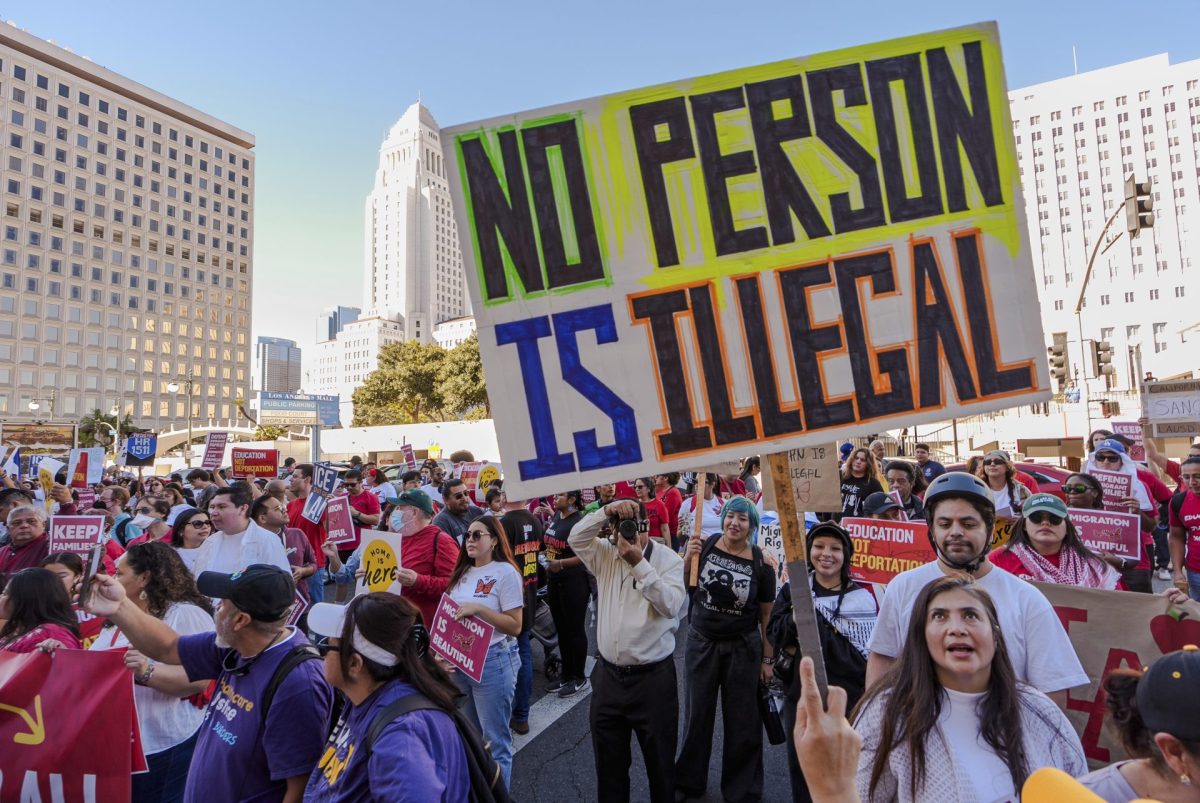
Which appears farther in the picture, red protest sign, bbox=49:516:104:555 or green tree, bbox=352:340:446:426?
green tree, bbox=352:340:446:426

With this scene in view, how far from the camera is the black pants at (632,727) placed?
419 centimetres

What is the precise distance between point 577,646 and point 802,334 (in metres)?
5.19

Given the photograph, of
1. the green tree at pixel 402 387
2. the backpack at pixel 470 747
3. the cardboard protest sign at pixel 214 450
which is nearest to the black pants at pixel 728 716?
the backpack at pixel 470 747

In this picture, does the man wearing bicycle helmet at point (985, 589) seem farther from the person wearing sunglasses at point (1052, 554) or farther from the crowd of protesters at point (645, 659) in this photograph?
the person wearing sunglasses at point (1052, 554)

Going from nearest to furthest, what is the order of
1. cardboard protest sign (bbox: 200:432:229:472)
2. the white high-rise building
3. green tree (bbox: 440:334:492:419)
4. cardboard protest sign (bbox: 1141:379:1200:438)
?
cardboard protest sign (bbox: 1141:379:1200:438) → cardboard protest sign (bbox: 200:432:229:472) → green tree (bbox: 440:334:492:419) → the white high-rise building

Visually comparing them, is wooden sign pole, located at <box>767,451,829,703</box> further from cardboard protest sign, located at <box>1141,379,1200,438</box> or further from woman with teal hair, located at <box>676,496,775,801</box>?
cardboard protest sign, located at <box>1141,379,1200,438</box>

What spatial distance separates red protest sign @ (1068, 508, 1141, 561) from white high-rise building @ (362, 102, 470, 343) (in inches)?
5698

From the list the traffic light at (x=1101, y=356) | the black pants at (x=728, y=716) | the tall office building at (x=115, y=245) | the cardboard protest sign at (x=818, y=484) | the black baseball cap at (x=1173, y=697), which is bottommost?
the black pants at (x=728, y=716)

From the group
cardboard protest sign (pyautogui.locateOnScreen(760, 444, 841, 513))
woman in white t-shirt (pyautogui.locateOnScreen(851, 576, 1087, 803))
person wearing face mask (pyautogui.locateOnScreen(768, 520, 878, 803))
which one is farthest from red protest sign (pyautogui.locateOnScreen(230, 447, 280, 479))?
woman in white t-shirt (pyautogui.locateOnScreen(851, 576, 1087, 803))

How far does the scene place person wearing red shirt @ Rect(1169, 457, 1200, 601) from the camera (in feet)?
21.1

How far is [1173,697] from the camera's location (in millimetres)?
1738

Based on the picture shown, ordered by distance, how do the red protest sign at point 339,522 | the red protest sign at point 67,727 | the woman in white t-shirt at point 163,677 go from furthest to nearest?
the red protest sign at point 339,522
the woman in white t-shirt at point 163,677
the red protest sign at point 67,727

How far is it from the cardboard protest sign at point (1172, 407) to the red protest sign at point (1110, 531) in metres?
4.74

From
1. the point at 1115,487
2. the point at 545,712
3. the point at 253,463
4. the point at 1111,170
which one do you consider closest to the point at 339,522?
the point at 545,712
